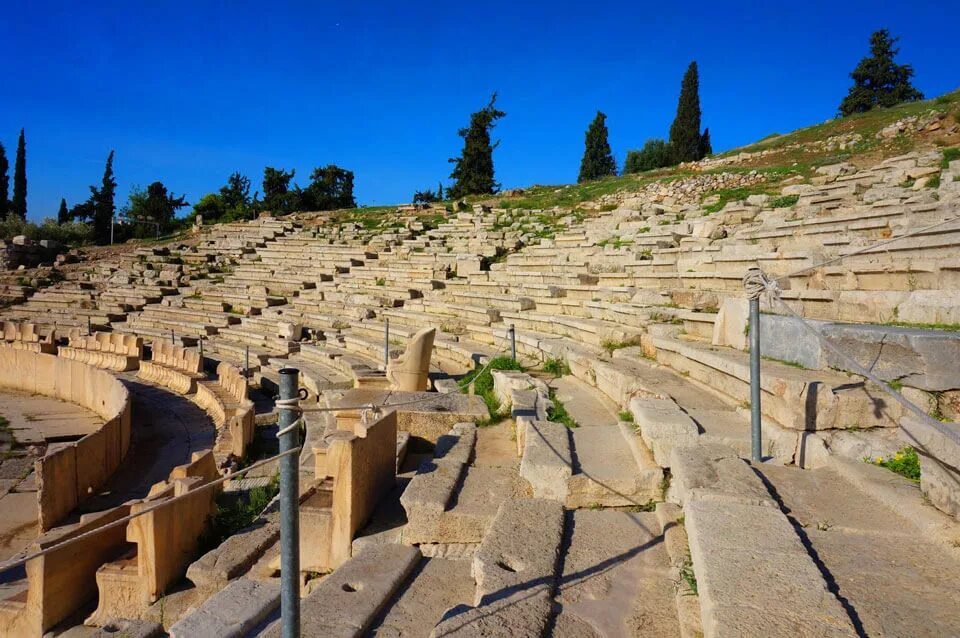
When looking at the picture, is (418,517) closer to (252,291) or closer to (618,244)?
(618,244)

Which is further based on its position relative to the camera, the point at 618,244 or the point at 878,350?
the point at 618,244

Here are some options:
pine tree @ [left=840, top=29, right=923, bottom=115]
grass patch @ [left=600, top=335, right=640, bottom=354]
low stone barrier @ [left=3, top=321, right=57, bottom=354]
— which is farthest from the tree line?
grass patch @ [left=600, top=335, right=640, bottom=354]

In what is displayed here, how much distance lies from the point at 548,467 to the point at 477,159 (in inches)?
1453

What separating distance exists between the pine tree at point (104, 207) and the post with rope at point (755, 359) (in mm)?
38552

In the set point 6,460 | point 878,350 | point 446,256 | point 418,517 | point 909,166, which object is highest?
point 909,166

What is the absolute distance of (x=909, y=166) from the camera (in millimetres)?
12281

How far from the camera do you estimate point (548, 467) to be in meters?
3.70

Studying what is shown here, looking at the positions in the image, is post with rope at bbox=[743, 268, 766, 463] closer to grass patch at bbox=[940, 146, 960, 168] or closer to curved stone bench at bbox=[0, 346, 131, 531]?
curved stone bench at bbox=[0, 346, 131, 531]

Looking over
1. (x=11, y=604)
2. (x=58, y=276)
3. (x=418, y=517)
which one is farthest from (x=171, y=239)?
(x=418, y=517)

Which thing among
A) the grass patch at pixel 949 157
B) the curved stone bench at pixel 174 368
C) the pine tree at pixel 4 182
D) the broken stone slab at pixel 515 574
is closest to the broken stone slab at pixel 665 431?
the broken stone slab at pixel 515 574

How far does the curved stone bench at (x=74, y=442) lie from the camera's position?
20.4ft

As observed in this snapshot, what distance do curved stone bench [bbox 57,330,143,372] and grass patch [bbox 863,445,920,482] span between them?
583 inches

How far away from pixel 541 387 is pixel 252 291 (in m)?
14.7

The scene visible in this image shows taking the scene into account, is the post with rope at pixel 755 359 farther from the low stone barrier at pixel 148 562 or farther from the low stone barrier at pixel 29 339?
the low stone barrier at pixel 29 339
